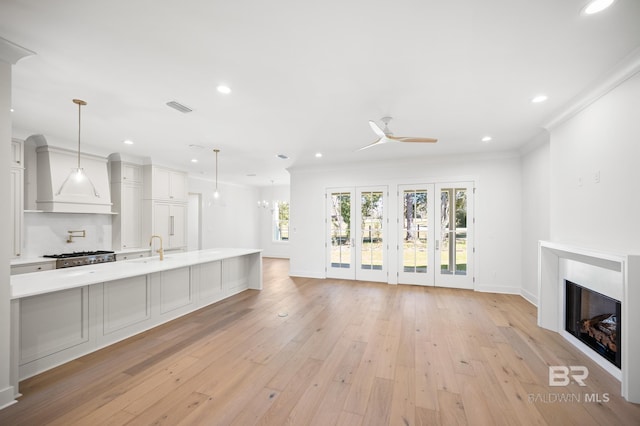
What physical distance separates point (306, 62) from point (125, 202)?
204 inches

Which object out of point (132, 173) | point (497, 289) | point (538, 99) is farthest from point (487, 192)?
point (132, 173)

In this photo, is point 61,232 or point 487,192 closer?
point 61,232

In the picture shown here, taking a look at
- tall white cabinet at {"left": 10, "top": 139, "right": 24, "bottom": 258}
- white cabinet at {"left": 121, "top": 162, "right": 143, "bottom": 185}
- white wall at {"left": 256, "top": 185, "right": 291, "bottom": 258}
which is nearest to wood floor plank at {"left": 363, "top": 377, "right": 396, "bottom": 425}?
tall white cabinet at {"left": 10, "top": 139, "right": 24, "bottom": 258}

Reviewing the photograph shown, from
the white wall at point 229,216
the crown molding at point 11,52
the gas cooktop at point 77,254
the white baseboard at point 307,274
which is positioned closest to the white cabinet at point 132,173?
the gas cooktop at point 77,254

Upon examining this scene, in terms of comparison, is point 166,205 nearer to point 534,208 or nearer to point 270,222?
point 270,222

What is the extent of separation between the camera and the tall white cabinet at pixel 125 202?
5547mm

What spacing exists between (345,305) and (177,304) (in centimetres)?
254

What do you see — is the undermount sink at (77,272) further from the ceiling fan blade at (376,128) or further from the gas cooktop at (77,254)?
the ceiling fan blade at (376,128)

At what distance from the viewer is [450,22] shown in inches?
72.2

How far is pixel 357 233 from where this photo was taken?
6.31 metres

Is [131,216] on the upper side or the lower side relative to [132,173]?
lower

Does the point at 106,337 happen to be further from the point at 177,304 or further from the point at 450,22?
the point at 450,22

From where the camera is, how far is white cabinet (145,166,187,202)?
5960 millimetres

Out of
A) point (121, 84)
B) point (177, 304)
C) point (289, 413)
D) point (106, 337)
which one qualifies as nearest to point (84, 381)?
point (106, 337)
